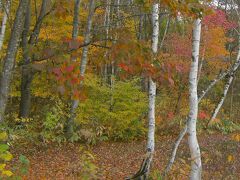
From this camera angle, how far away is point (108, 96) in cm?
1631

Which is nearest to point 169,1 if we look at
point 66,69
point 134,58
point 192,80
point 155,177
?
point 134,58

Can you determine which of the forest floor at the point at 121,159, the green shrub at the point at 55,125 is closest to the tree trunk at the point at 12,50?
the forest floor at the point at 121,159

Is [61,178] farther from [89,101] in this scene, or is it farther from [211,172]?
[89,101]

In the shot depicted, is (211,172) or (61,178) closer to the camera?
(61,178)

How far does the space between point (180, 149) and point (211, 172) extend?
3.12 m

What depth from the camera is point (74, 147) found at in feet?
46.1

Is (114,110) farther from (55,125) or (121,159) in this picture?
(121,159)

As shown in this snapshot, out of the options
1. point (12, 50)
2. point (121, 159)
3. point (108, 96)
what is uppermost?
point (12, 50)

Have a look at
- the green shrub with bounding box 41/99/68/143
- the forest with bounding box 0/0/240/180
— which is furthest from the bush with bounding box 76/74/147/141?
the green shrub with bounding box 41/99/68/143

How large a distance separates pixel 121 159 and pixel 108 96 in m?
4.06

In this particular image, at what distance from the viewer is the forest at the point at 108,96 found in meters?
3.23

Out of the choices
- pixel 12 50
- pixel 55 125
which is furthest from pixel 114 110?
pixel 12 50

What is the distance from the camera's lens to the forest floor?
10.4m

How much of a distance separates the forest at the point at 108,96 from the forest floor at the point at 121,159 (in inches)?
1.5
